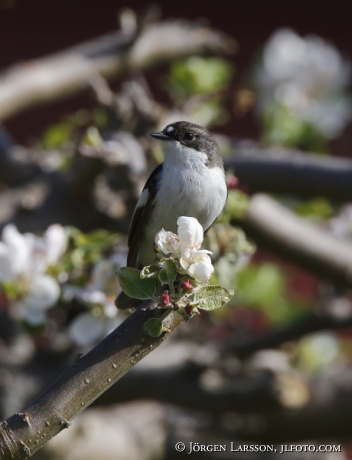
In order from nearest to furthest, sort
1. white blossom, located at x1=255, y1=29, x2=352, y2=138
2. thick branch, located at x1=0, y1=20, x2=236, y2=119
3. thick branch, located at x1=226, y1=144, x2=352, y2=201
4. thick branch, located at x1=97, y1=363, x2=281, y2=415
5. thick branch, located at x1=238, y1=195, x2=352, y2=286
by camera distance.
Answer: thick branch, located at x1=226, y1=144, x2=352, y2=201, thick branch, located at x1=238, y1=195, x2=352, y2=286, thick branch, located at x1=97, y1=363, x2=281, y2=415, thick branch, located at x1=0, y1=20, x2=236, y2=119, white blossom, located at x1=255, y1=29, x2=352, y2=138

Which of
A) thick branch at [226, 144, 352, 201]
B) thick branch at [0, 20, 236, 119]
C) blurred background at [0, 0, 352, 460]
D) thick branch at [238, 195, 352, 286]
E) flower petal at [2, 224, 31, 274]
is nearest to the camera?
flower petal at [2, 224, 31, 274]

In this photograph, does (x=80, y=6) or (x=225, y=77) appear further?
(x=80, y=6)

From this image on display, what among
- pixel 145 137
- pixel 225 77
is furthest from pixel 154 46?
pixel 145 137

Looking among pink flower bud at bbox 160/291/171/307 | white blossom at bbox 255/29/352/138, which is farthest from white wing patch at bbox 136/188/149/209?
white blossom at bbox 255/29/352/138

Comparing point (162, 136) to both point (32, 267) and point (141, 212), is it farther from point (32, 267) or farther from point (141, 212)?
point (32, 267)

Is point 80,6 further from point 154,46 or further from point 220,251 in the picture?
point 220,251

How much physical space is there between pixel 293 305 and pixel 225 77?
1387 mm

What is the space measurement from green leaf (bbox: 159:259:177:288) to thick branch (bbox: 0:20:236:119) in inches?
95.5

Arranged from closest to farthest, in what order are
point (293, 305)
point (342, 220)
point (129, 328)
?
1. point (129, 328)
2. point (342, 220)
3. point (293, 305)

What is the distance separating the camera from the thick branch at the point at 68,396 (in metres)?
1.43

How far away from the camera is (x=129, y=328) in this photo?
1498 mm

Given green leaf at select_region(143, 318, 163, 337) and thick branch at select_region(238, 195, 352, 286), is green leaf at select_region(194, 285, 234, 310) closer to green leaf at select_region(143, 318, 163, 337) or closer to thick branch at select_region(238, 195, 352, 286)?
green leaf at select_region(143, 318, 163, 337)

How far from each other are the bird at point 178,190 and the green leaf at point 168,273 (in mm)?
702

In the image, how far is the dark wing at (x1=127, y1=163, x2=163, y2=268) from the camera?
2453 millimetres
